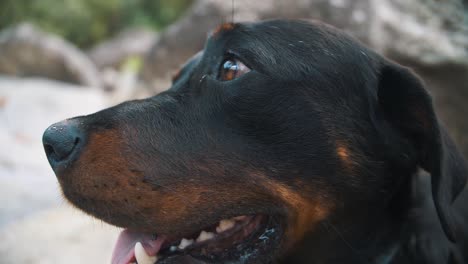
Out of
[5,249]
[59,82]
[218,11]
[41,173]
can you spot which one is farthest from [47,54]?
[5,249]

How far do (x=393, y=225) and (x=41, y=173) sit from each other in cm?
589

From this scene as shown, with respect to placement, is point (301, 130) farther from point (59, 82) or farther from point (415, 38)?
point (59, 82)

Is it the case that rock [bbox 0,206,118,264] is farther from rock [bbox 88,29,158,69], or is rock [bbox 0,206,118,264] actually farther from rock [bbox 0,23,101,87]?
rock [bbox 88,29,158,69]

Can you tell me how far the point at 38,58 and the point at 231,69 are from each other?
12.8m

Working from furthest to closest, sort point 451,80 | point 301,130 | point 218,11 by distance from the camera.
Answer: point 218,11
point 451,80
point 301,130

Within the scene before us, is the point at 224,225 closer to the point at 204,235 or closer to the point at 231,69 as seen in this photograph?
the point at 204,235

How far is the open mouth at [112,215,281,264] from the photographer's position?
258 centimetres

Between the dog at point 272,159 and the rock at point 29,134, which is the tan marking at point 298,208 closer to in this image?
the dog at point 272,159

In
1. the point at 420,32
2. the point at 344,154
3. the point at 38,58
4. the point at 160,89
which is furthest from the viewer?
the point at 38,58

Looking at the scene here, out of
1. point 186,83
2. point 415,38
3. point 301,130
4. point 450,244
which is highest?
point 415,38

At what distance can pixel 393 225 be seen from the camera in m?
2.96

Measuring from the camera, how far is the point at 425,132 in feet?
9.02

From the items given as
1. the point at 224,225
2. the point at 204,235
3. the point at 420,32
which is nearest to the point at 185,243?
the point at 204,235

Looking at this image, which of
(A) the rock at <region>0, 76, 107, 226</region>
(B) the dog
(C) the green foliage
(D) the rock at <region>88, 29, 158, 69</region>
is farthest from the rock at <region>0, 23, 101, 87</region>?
(B) the dog
